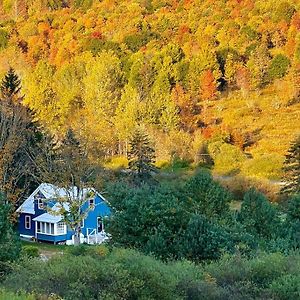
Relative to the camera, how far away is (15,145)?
26656mm

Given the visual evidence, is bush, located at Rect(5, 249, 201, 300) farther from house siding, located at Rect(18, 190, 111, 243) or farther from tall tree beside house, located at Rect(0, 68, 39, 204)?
house siding, located at Rect(18, 190, 111, 243)

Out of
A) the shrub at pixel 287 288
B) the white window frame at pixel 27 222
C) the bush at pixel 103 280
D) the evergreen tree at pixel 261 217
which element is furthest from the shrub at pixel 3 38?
the shrub at pixel 287 288

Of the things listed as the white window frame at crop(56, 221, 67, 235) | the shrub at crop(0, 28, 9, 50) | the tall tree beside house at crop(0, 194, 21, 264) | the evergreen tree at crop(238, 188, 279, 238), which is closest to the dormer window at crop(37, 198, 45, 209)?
the white window frame at crop(56, 221, 67, 235)

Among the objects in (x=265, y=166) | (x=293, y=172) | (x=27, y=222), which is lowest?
(x=27, y=222)

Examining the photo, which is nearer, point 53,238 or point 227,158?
point 53,238

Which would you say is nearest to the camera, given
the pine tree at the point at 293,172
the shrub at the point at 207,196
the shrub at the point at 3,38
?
the shrub at the point at 207,196

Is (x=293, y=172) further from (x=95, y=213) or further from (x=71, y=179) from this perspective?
(x=71, y=179)

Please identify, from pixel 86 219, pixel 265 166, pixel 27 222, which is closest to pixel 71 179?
pixel 86 219

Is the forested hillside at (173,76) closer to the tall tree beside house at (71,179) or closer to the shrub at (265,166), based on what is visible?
the shrub at (265,166)

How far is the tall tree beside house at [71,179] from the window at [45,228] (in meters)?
1.89

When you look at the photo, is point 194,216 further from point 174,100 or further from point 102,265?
point 174,100

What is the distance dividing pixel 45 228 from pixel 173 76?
30.0 m

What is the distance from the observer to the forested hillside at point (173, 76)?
44250mm

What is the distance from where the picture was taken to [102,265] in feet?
33.2
